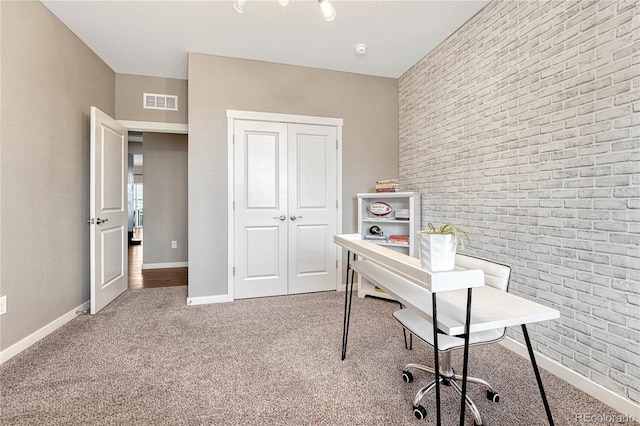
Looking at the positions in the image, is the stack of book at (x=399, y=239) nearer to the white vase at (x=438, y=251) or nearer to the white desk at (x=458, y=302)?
the white desk at (x=458, y=302)

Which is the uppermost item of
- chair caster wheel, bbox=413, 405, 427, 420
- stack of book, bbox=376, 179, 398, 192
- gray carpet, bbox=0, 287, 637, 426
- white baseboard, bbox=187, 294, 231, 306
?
stack of book, bbox=376, 179, 398, 192

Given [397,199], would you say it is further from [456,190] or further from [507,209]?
[507,209]

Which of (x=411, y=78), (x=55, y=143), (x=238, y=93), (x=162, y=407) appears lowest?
(x=162, y=407)

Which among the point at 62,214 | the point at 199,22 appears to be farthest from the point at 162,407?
the point at 199,22

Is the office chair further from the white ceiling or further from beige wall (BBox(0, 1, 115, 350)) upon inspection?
beige wall (BBox(0, 1, 115, 350))

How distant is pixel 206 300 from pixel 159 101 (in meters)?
2.54

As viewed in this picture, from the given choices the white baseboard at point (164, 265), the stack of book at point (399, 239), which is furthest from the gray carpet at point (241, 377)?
the white baseboard at point (164, 265)

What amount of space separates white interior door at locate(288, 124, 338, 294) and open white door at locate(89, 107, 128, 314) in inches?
75.7

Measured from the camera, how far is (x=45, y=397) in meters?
1.62

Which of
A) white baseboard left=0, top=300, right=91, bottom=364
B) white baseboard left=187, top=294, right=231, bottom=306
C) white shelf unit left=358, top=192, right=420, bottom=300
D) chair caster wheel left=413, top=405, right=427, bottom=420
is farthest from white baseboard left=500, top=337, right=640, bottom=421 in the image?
white baseboard left=0, top=300, right=91, bottom=364

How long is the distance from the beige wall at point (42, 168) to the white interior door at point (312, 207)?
209 centimetres

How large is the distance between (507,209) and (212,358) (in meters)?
2.44

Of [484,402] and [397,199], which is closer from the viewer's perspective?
[484,402]

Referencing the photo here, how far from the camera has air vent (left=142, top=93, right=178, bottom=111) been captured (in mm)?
3641
